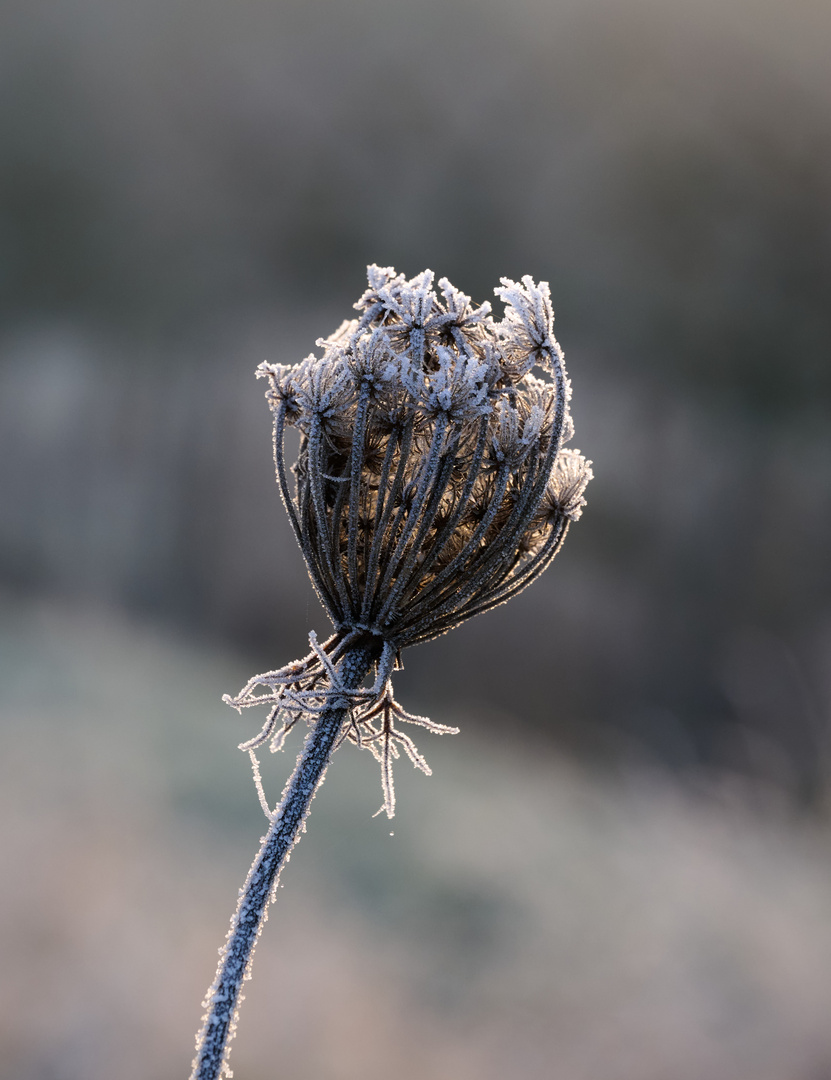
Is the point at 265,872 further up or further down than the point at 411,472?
further down

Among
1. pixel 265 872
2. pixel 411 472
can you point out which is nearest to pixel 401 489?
pixel 411 472

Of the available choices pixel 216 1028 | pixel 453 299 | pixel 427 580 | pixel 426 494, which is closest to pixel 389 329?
pixel 453 299

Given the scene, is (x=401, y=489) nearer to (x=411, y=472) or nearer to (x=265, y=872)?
(x=411, y=472)

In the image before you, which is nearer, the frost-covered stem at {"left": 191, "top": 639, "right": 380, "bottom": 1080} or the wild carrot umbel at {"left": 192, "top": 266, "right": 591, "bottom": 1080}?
the frost-covered stem at {"left": 191, "top": 639, "right": 380, "bottom": 1080}

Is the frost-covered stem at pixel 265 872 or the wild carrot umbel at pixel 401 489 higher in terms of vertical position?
the wild carrot umbel at pixel 401 489

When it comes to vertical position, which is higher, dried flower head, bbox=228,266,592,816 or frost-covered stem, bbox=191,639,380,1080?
dried flower head, bbox=228,266,592,816
